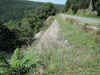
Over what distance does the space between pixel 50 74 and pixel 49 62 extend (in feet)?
1.84

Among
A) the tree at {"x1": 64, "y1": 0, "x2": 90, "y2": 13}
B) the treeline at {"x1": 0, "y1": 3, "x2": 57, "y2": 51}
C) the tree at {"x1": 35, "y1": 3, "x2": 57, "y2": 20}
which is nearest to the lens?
the treeline at {"x1": 0, "y1": 3, "x2": 57, "y2": 51}

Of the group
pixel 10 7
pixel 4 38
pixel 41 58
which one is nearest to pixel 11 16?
pixel 10 7

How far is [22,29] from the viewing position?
2053 centimetres

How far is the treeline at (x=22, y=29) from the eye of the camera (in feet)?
37.9

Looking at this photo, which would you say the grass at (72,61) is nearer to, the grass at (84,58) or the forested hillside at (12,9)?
the grass at (84,58)

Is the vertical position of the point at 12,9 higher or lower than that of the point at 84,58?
higher

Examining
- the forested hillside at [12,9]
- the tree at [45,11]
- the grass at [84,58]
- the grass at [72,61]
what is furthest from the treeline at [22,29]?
the grass at [84,58]

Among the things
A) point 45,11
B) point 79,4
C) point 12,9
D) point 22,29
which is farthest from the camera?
point 45,11

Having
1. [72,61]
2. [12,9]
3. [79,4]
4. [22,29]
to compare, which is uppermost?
[79,4]

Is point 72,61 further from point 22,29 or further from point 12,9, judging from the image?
point 12,9

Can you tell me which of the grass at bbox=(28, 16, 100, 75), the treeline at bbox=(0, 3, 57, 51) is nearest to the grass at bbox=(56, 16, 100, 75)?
the grass at bbox=(28, 16, 100, 75)

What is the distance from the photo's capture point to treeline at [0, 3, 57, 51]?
11.5 m

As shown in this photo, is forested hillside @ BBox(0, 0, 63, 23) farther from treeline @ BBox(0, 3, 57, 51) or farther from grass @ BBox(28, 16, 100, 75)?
grass @ BBox(28, 16, 100, 75)

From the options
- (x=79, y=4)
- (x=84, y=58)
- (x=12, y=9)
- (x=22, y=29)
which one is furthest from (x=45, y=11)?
(x=84, y=58)
